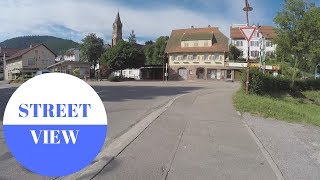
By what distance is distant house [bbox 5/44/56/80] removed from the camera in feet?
296

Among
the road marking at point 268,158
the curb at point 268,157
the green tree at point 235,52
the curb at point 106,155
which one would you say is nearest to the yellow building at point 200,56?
the green tree at point 235,52

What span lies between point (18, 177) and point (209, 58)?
7042 cm

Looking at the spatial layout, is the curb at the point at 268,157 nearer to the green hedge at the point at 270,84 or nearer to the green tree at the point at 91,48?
the green hedge at the point at 270,84

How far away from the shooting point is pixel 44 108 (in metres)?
2.87

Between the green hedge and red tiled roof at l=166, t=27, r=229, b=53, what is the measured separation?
32.7 metres

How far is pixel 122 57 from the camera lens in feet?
241

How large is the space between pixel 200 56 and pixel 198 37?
13.6ft

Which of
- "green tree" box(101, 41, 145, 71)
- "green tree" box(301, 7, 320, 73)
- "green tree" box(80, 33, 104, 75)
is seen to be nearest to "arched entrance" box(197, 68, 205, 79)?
"green tree" box(101, 41, 145, 71)

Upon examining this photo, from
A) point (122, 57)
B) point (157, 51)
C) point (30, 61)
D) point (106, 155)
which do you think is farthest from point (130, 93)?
point (157, 51)

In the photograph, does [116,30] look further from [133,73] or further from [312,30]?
[312,30]

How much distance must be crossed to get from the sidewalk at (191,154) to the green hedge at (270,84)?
12.2m

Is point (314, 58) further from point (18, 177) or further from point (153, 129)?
point (18, 177)

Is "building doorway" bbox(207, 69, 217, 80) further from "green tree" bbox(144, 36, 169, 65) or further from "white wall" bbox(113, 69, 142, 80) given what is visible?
"green tree" bbox(144, 36, 169, 65)

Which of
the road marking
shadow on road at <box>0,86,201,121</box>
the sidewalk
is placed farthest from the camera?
shadow on road at <box>0,86,201,121</box>
